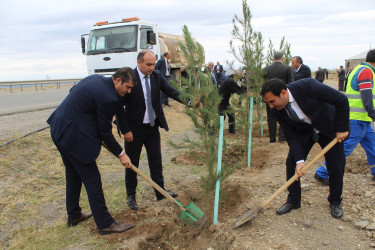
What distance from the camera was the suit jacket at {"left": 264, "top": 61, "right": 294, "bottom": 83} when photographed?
21.4ft

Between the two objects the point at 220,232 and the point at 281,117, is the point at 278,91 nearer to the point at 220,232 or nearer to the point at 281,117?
the point at 281,117

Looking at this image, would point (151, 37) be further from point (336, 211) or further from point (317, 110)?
point (336, 211)

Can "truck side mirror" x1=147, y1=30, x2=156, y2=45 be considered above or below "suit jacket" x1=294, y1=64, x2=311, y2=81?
Answer: above

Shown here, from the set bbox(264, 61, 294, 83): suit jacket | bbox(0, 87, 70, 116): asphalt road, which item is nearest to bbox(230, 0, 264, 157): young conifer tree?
bbox(264, 61, 294, 83): suit jacket

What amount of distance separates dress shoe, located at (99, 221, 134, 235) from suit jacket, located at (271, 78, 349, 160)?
207 centimetres

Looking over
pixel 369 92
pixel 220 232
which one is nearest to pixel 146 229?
pixel 220 232

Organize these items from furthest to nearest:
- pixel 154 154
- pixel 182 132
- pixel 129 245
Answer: pixel 182 132, pixel 154 154, pixel 129 245

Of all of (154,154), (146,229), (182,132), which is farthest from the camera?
(182,132)

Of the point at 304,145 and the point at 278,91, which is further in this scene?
the point at 304,145

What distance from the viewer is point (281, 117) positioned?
133 inches

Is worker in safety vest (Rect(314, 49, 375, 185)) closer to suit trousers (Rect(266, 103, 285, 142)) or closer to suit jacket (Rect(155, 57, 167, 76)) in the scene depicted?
suit trousers (Rect(266, 103, 285, 142))

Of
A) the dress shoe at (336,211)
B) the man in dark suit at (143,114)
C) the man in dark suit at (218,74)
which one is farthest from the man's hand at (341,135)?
the man in dark suit at (218,74)

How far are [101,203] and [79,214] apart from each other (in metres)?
0.54

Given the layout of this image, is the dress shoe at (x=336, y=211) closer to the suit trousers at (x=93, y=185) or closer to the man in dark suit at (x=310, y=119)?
the man in dark suit at (x=310, y=119)
